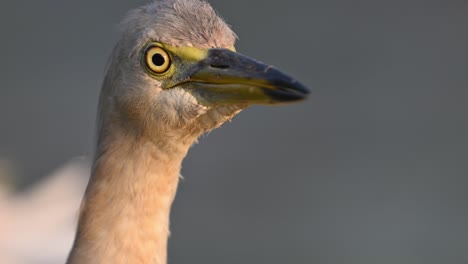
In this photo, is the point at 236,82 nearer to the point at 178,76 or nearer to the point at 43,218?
the point at 178,76

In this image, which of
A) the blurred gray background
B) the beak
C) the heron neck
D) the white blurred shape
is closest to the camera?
the beak

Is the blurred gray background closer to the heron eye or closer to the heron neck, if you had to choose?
the heron neck

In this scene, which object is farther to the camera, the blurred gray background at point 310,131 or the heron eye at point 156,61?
the blurred gray background at point 310,131

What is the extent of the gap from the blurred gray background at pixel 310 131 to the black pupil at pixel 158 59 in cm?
356

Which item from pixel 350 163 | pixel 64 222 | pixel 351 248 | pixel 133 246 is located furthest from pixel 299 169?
pixel 133 246

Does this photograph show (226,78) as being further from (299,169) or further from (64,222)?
(299,169)

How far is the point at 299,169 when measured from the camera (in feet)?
24.5

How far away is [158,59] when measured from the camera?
3037 millimetres

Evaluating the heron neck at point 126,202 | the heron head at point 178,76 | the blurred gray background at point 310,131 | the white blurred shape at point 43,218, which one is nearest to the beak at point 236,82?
the heron head at point 178,76

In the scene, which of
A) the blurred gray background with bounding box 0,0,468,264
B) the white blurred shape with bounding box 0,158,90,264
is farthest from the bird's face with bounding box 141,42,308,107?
the blurred gray background with bounding box 0,0,468,264

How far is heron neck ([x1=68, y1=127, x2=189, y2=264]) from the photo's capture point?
3105 millimetres

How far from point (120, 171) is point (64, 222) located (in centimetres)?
218

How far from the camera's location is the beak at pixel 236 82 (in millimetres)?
2938

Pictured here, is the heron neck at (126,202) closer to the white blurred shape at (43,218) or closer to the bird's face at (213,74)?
the bird's face at (213,74)
